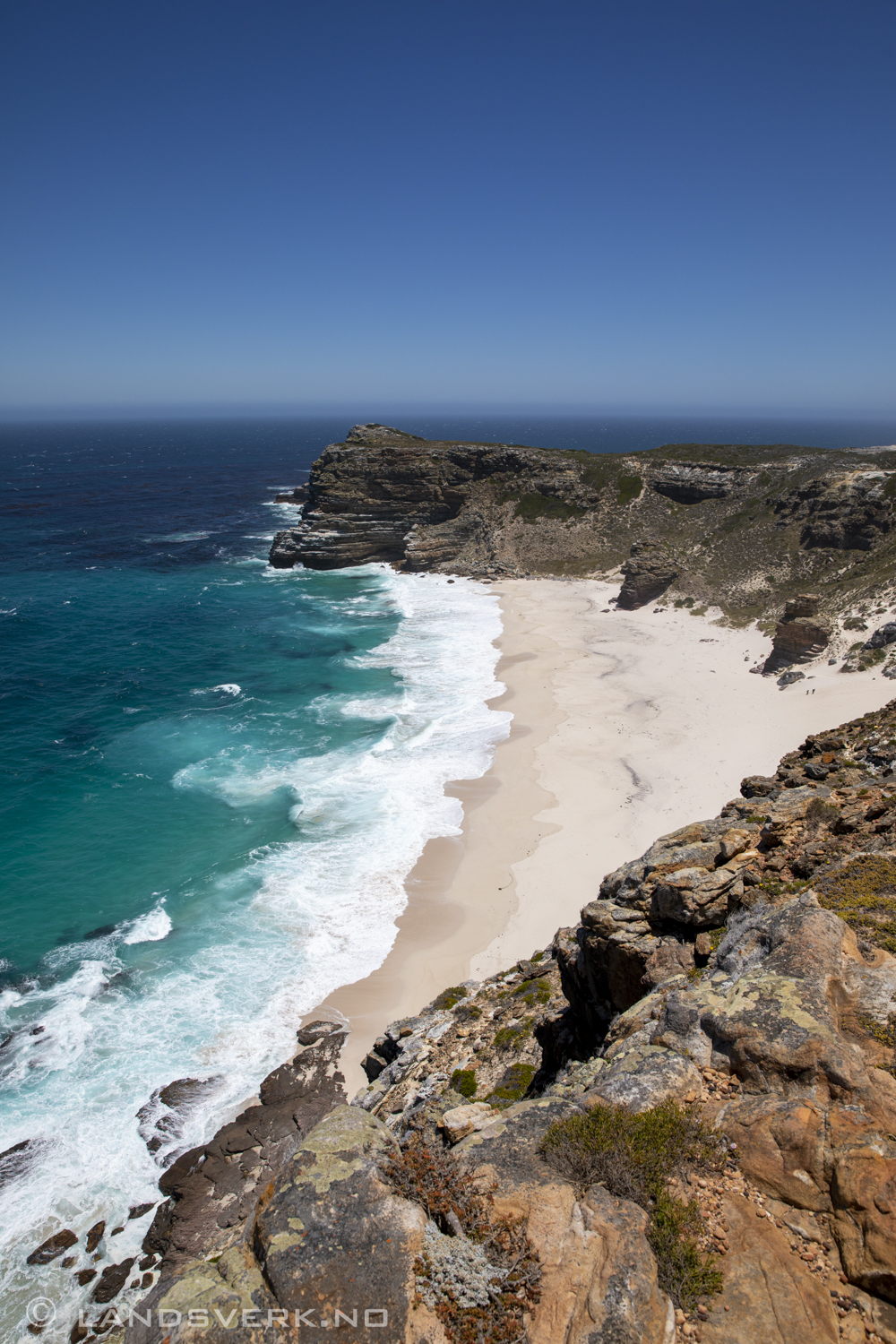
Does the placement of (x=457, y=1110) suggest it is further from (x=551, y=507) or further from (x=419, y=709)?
(x=551, y=507)

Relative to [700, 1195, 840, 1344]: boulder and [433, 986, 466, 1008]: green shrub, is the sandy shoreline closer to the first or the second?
[433, 986, 466, 1008]: green shrub

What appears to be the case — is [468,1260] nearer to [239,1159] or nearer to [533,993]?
[533,993]

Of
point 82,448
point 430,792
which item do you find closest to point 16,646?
point 430,792

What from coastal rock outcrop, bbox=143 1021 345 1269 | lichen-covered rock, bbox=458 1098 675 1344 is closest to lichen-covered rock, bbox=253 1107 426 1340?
lichen-covered rock, bbox=458 1098 675 1344

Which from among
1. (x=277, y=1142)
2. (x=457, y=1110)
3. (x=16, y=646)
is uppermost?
(x=457, y=1110)

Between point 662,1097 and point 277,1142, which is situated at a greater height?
point 662,1097

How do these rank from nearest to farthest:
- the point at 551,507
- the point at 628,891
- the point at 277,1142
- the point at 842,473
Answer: the point at 628,891 → the point at 277,1142 → the point at 842,473 → the point at 551,507

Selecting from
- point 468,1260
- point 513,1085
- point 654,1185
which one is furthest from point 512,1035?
point 468,1260

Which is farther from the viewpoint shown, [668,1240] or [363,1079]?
[363,1079]
